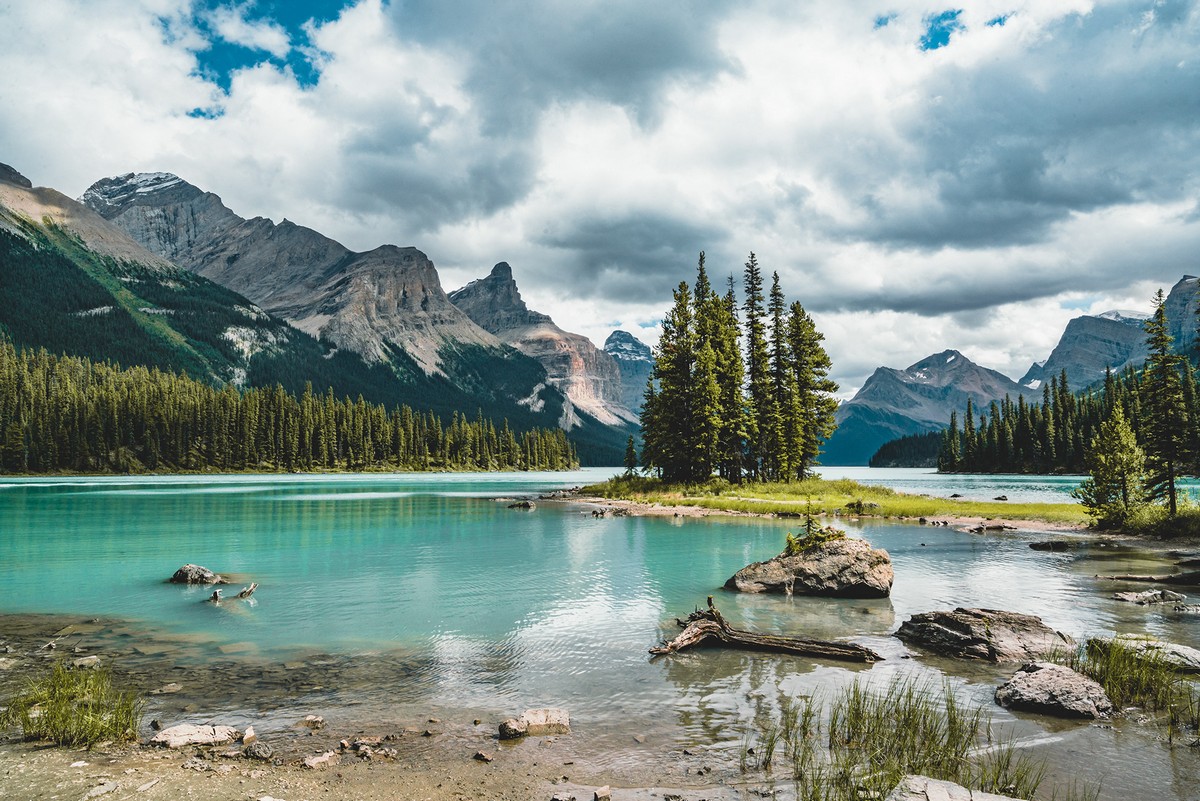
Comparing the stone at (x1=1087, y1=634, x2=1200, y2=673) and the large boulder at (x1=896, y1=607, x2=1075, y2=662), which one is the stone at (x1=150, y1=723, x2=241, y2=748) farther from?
the stone at (x1=1087, y1=634, x2=1200, y2=673)

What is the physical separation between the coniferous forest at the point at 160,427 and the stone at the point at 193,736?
182311 millimetres

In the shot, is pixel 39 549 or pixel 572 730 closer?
pixel 572 730

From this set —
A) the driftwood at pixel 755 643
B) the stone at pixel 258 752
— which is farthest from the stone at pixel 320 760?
the driftwood at pixel 755 643

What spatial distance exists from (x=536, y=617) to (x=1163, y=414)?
147 ft

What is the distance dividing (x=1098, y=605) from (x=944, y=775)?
17.0m

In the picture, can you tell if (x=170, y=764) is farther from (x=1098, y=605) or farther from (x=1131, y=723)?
(x=1098, y=605)

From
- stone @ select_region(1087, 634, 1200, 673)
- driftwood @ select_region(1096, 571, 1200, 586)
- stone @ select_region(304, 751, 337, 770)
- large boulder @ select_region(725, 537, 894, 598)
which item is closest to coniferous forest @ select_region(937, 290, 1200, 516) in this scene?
driftwood @ select_region(1096, 571, 1200, 586)

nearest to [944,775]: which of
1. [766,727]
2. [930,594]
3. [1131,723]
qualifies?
[766,727]

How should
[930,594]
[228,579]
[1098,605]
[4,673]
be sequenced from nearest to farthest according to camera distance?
1. [4,673]
2. [1098,605]
3. [930,594]
4. [228,579]

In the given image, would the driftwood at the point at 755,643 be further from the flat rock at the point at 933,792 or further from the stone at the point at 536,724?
the flat rock at the point at 933,792

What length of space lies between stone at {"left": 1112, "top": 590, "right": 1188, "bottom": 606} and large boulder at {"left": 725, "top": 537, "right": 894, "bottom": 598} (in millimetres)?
7568

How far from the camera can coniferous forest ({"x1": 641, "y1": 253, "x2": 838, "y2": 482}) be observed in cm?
7112

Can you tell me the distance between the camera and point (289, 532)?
46.5 metres

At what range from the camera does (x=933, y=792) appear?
8.21m
